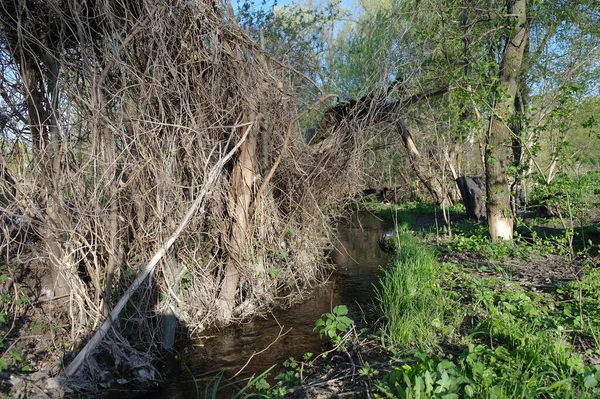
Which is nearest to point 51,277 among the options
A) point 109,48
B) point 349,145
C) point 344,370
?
point 109,48

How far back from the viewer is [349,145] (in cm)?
719

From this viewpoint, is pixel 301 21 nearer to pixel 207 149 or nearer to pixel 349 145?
pixel 349 145

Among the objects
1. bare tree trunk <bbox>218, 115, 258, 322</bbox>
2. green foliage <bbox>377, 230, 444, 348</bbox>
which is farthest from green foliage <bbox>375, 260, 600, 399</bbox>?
bare tree trunk <bbox>218, 115, 258, 322</bbox>

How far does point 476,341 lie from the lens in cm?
410

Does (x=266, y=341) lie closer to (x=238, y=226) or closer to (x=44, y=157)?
(x=238, y=226)

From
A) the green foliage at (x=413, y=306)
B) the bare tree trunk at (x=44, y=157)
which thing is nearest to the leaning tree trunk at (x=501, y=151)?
the green foliage at (x=413, y=306)

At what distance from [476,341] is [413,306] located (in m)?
0.92

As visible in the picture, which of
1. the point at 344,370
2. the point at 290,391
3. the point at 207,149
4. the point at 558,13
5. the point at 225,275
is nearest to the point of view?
the point at 290,391

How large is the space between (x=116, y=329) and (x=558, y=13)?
11.0 meters

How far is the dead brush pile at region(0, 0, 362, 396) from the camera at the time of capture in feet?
A: 13.3

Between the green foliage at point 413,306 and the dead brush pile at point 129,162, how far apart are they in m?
2.03

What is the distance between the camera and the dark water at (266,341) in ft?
14.7

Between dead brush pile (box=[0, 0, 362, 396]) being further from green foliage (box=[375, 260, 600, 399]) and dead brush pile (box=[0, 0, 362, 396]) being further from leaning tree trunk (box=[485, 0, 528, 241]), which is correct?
leaning tree trunk (box=[485, 0, 528, 241])

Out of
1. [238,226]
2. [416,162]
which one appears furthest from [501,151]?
[238,226]
